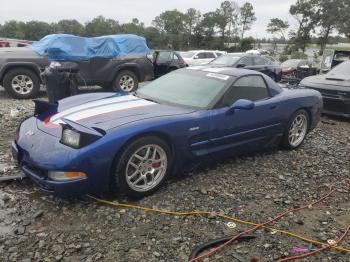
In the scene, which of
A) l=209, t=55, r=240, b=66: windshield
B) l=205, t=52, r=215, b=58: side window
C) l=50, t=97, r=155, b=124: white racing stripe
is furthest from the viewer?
l=205, t=52, r=215, b=58: side window

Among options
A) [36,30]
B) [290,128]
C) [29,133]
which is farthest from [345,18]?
[29,133]

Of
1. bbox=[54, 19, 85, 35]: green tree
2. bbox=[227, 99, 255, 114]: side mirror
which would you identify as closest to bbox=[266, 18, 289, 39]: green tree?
bbox=[54, 19, 85, 35]: green tree

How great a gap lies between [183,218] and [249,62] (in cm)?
1055

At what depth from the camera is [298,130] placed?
568cm

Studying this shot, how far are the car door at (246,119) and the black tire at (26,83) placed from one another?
20.6 feet

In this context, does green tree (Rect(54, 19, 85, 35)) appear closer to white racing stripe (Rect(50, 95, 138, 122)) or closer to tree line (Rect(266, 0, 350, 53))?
tree line (Rect(266, 0, 350, 53))

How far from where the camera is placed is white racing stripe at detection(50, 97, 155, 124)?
385cm

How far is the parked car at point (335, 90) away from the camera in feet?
26.1

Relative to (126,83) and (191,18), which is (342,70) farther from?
(191,18)

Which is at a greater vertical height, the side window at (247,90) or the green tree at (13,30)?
the green tree at (13,30)

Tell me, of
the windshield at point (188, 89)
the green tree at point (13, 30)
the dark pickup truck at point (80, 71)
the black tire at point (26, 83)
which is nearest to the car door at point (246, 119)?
the windshield at point (188, 89)

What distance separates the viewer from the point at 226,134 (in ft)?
14.3

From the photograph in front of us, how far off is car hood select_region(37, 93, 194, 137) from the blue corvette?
11 mm

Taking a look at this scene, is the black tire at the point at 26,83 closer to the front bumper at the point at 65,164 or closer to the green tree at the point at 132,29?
the front bumper at the point at 65,164
